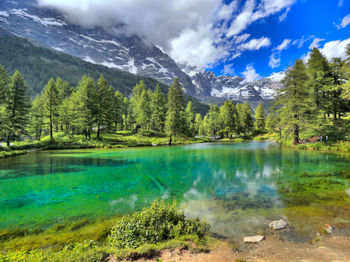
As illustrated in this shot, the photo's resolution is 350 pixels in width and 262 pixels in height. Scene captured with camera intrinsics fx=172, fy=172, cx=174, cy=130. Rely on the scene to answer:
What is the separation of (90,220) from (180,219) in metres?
4.33

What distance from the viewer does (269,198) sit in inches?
380

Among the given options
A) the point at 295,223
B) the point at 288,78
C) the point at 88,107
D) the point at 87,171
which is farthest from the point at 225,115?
the point at 295,223

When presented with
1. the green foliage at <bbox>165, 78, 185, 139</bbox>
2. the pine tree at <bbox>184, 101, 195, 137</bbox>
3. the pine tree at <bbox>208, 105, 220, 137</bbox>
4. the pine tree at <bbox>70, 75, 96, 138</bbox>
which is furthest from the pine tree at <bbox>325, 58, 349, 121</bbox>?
the pine tree at <bbox>70, 75, 96, 138</bbox>

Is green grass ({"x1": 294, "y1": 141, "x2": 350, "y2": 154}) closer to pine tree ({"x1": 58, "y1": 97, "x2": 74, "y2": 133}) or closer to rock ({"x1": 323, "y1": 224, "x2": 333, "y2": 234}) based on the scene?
rock ({"x1": 323, "y1": 224, "x2": 333, "y2": 234})

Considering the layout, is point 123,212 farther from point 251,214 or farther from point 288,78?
point 288,78

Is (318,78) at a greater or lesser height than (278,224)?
greater

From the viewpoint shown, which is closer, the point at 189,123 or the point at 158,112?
the point at 158,112

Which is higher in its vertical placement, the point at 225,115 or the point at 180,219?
the point at 225,115

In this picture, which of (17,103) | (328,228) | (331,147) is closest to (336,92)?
(331,147)

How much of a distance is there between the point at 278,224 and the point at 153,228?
4.75 m

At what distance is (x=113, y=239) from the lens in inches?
216

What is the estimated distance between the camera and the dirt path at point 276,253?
176 inches

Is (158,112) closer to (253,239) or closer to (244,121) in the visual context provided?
(244,121)

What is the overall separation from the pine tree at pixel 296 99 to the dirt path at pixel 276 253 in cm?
3338
